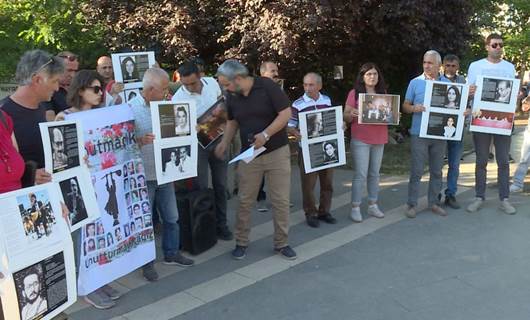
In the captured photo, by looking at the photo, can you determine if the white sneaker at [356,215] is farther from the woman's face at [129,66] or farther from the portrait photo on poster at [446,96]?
the woman's face at [129,66]

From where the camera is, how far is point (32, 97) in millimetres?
3125

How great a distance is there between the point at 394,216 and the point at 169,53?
573cm

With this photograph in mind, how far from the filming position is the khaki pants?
4789 millimetres

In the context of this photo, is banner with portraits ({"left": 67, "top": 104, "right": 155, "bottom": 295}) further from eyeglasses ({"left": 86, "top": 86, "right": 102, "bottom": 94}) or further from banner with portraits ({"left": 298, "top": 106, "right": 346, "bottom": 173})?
banner with portraits ({"left": 298, "top": 106, "right": 346, "bottom": 173})

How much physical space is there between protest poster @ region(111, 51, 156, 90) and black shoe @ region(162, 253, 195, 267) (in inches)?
78.0

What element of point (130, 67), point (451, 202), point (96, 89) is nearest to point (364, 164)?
point (451, 202)

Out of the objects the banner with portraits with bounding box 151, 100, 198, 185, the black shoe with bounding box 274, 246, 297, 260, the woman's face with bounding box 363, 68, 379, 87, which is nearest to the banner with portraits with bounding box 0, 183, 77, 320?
the banner with portraits with bounding box 151, 100, 198, 185

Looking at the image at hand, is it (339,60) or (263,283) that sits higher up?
(339,60)

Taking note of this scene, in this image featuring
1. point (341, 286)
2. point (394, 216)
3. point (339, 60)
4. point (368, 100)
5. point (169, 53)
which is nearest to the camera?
point (341, 286)

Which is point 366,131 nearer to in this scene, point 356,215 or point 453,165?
point 356,215

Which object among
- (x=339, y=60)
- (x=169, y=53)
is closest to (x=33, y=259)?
(x=169, y=53)

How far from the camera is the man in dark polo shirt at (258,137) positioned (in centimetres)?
456

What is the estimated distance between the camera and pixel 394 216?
6.18 metres

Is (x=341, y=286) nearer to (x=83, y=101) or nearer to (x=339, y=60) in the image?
(x=83, y=101)
